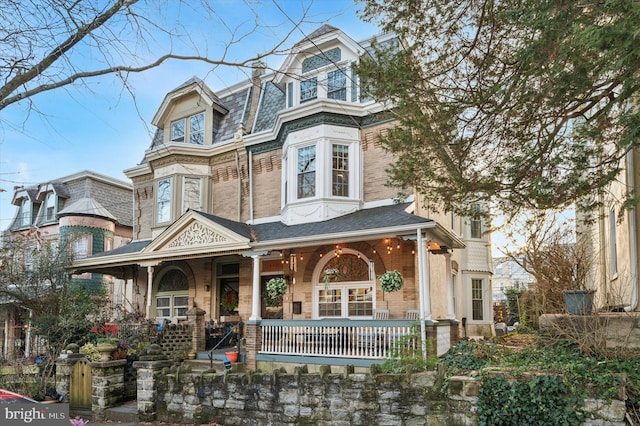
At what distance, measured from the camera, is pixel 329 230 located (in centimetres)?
1268

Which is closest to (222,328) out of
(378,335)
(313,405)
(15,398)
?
(378,335)

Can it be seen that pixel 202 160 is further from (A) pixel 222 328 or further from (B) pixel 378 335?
(B) pixel 378 335

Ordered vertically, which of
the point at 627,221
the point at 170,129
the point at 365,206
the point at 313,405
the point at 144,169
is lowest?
the point at 313,405

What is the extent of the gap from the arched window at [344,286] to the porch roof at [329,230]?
4.30ft

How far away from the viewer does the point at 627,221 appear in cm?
929

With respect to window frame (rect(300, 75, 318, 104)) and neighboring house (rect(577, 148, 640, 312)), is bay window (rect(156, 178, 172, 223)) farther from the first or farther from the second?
neighboring house (rect(577, 148, 640, 312))

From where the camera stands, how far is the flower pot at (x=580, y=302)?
8.20m

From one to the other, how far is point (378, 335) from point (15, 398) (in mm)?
7793

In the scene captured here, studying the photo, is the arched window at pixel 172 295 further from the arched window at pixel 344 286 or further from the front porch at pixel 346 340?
the front porch at pixel 346 340

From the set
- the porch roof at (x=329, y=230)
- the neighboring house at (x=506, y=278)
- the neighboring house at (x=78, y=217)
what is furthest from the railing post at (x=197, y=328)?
the neighboring house at (x=506, y=278)

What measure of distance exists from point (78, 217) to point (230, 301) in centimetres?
1158

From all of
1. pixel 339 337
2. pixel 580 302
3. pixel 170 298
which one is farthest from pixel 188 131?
pixel 580 302

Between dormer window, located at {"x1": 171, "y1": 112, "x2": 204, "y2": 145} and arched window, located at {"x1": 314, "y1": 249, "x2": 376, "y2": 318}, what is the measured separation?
7.50 meters

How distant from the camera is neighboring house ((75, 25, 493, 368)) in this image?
1227 centimetres
